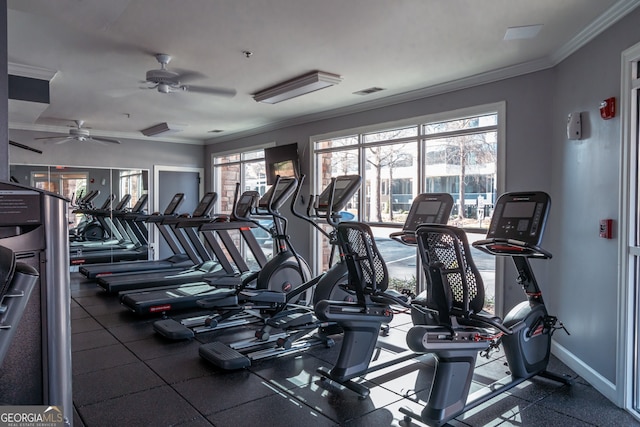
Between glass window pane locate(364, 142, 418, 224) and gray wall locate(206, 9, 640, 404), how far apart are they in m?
0.96

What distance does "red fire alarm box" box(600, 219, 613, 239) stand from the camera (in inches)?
126

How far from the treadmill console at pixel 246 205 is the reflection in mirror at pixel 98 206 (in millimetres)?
3170

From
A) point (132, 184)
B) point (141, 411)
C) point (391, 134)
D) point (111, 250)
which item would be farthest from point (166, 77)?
point (111, 250)

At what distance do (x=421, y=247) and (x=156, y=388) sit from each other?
2261 millimetres

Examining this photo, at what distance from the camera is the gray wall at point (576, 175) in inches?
127

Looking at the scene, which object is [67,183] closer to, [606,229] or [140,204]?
[140,204]

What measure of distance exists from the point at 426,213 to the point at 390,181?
2817mm

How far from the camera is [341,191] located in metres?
4.08

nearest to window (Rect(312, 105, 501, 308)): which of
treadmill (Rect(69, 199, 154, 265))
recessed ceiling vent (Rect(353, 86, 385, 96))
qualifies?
recessed ceiling vent (Rect(353, 86, 385, 96))

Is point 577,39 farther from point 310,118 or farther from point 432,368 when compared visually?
point 310,118

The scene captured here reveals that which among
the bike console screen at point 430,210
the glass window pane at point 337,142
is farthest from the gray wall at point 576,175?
the glass window pane at point 337,142

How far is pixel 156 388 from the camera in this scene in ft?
11.0

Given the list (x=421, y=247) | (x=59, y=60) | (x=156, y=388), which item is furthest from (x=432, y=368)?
(x=59, y=60)

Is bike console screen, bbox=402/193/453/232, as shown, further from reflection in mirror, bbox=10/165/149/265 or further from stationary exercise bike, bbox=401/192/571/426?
reflection in mirror, bbox=10/165/149/265
